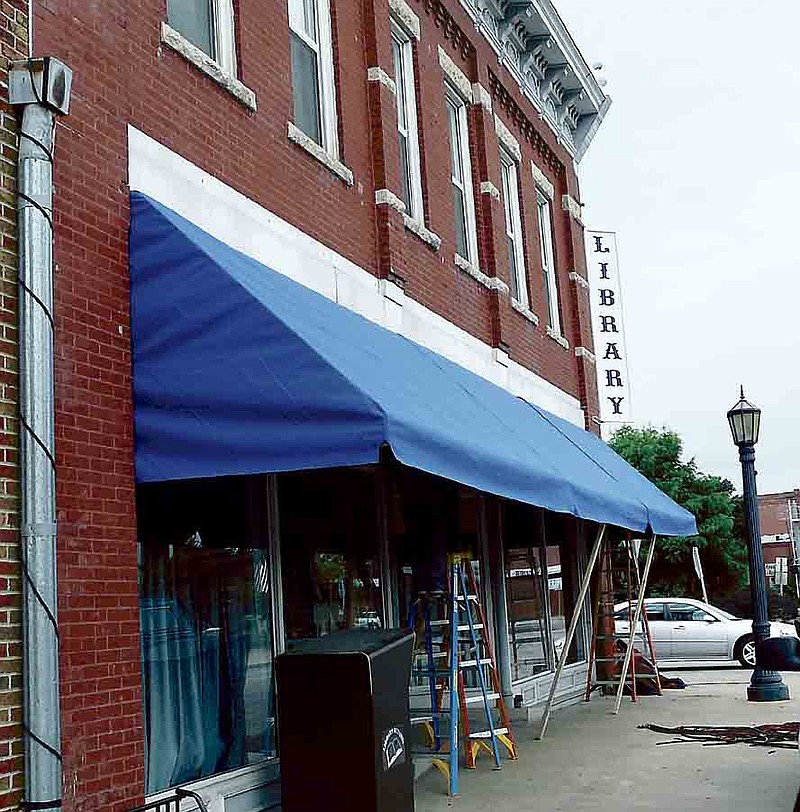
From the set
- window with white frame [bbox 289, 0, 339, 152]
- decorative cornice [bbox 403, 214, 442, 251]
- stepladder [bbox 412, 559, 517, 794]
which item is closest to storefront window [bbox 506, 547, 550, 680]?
stepladder [bbox 412, 559, 517, 794]

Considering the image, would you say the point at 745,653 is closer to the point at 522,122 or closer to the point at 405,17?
the point at 522,122

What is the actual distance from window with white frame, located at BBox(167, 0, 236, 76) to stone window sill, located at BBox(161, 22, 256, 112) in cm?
14

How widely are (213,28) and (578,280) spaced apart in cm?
1107

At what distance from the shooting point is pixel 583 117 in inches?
806

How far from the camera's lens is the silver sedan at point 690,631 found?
89.2 feet

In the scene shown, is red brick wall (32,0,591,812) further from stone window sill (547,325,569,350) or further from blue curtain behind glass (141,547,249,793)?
stone window sill (547,325,569,350)

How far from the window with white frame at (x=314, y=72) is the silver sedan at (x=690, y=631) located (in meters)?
18.5

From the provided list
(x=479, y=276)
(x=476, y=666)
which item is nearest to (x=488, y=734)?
(x=476, y=666)

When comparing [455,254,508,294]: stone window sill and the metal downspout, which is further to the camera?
[455,254,508,294]: stone window sill

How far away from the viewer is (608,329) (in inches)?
1077

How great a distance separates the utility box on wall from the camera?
23.7ft

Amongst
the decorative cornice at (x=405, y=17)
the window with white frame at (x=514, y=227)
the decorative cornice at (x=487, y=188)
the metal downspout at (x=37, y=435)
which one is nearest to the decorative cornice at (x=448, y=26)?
the decorative cornice at (x=405, y=17)

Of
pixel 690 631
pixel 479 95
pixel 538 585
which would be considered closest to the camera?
pixel 479 95

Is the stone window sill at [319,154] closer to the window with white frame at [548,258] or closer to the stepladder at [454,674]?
the stepladder at [454,674]
